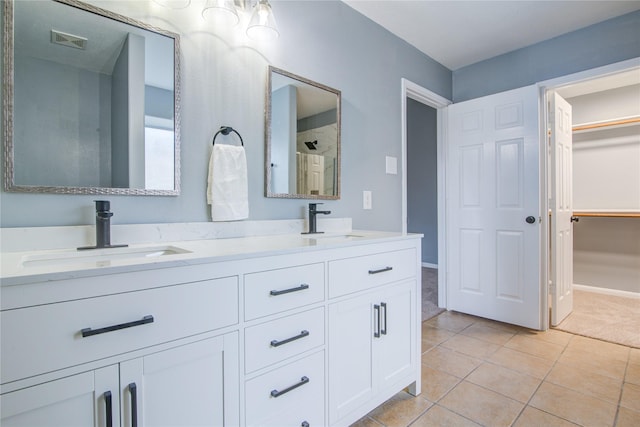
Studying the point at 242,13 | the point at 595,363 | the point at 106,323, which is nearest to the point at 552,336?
the point at 595,363

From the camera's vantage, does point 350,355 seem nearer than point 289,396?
No

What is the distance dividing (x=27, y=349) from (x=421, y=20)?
9.00 feet

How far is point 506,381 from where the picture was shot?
1.82m

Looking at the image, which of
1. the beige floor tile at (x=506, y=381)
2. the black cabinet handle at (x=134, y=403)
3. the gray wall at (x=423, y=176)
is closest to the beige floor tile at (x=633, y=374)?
the beige floor tile at (x=506, y=381)

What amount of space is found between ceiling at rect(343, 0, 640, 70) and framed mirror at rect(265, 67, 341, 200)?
777 mm

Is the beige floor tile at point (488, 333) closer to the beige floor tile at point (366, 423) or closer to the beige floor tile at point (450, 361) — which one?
the beige floor tile at point (450, 361)

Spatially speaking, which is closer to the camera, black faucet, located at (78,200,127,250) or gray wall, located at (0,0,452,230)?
black faucet, located at (78,200,127,250)

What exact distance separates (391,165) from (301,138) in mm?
900

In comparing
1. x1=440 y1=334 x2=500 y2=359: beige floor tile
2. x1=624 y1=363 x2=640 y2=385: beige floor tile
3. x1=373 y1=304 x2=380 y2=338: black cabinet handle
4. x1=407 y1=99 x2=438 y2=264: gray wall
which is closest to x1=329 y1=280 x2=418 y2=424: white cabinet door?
x1=373 y1=304 x2=380 y2=338: black cabinet handle

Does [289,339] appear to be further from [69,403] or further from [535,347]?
[535,347]

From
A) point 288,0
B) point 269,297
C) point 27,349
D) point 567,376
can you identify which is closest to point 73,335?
point 27,349

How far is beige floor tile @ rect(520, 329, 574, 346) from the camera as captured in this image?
237cm

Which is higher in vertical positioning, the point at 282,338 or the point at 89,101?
the point at 89,101

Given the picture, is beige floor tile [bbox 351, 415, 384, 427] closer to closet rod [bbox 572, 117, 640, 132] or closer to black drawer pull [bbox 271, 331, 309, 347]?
black drawer pull [bbox 271, 331, 309, 347]
